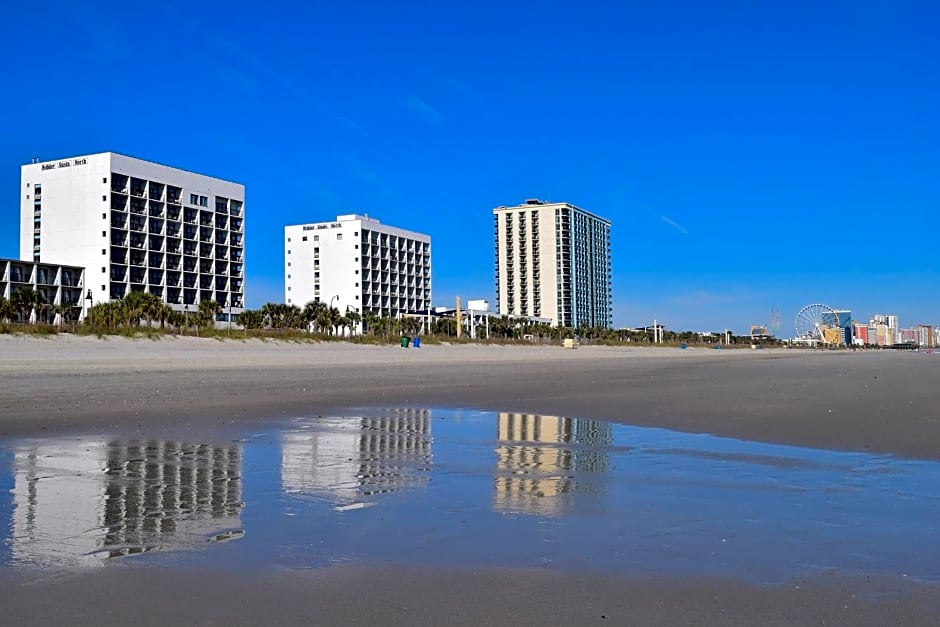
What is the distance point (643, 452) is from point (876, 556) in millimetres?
5382

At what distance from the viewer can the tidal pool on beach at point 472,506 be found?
210 inches

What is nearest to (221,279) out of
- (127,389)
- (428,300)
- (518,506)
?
(428,300)

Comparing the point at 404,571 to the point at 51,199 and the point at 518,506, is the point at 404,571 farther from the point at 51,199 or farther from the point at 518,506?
the point at 51,199

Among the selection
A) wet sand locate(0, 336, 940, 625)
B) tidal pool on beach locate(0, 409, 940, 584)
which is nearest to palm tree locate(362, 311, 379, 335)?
wet sand locate(0, 336, 940, 625)

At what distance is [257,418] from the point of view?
1492cm

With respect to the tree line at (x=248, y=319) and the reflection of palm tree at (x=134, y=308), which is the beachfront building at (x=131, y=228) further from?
the reflection of palm tree at (x=134, y=308)

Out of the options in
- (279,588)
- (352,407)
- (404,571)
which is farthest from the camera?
(352,407)

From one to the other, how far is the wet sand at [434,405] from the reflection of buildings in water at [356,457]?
1953mm

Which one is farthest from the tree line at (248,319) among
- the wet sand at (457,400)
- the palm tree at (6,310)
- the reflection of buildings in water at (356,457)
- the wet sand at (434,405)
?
the reflection of buildings in water at (356,457)

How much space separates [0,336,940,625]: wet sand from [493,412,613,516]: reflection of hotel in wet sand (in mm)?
1779

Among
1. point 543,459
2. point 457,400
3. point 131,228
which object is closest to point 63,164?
point 131,228

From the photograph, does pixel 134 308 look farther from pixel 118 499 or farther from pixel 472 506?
pixel 472 506

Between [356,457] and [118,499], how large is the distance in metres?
3.30

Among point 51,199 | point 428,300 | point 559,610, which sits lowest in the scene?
point 559,610
